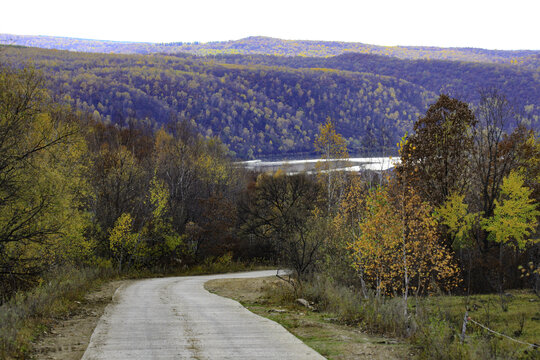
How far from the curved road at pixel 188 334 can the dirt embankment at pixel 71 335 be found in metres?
0.37

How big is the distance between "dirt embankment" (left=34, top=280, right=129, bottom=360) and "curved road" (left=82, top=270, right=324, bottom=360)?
366mm

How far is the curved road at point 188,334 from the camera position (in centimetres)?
1097

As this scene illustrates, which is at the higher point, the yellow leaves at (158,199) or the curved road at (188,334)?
the curved road at (188,334)

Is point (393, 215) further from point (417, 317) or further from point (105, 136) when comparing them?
point (105, 136)

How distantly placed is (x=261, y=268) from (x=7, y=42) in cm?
3343

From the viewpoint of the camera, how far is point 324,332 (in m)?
13.8

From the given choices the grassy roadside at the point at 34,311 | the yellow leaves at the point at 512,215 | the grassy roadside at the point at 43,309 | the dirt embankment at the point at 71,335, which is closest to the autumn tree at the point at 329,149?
the yellow leaves at the point at 512,215

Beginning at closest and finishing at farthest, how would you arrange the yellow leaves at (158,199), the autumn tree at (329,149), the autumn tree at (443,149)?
the autumn tree at (443,149)
the yellow leaves at (158,199)
the autumn tree at (329,149)

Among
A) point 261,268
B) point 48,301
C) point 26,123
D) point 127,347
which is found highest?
point 26,123

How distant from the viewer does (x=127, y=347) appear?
11.5 m

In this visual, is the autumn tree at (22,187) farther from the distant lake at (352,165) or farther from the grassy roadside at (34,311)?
the distant lake at (352,165)

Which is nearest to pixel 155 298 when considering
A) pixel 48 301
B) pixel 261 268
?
pixel 48 301

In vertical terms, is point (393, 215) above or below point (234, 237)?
above

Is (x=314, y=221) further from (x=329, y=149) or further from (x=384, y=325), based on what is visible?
(x=329, y=149)
